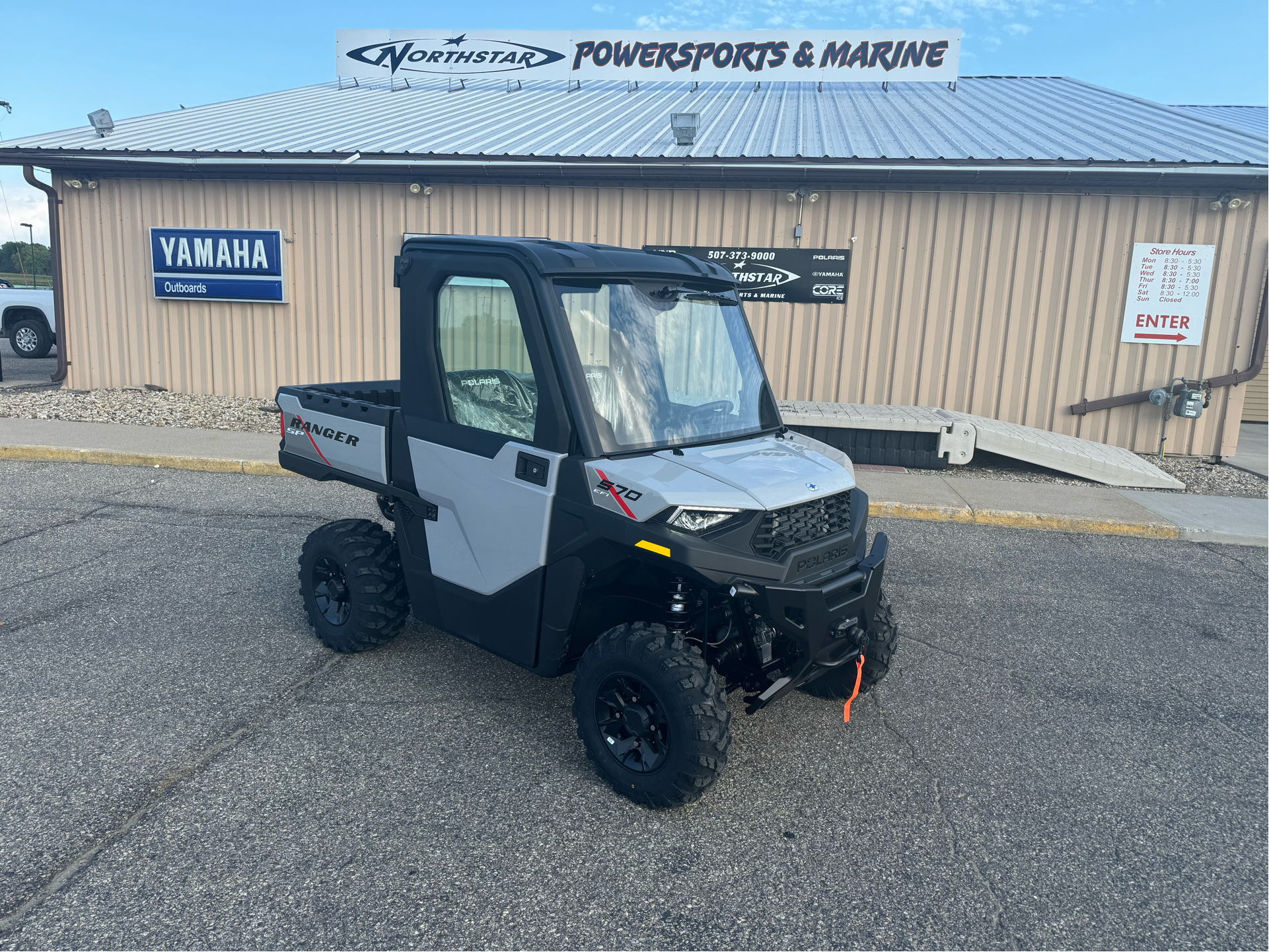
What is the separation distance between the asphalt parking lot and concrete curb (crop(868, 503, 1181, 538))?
220 centimetres

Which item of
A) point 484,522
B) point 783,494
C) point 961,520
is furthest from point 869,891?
point 961,520

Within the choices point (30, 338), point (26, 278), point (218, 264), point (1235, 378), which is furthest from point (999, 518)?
point (26, 278)

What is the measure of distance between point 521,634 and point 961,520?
562 cm

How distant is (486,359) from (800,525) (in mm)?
1573

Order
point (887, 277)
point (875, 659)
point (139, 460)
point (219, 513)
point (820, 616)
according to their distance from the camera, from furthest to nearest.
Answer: point (887, 277), point (139, 460), point (219, 513), point (875, 659), point (820, 616)

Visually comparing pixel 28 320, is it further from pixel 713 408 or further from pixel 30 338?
pixel 713 408

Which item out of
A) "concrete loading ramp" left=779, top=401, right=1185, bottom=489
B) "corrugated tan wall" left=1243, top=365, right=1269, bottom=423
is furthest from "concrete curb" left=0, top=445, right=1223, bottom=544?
"corrugated tan wall" left=1243, top=365, right=1269, bottom=423

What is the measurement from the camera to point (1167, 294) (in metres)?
10.5

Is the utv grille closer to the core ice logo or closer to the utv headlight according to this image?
the utv headlight

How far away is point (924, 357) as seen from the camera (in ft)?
36.1

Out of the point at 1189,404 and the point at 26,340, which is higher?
the point at 1189,404

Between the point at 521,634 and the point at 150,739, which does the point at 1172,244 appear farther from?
the point at 150,739

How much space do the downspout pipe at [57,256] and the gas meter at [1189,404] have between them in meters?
16.2

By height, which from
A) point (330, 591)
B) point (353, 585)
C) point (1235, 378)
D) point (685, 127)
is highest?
point (685, 127)
